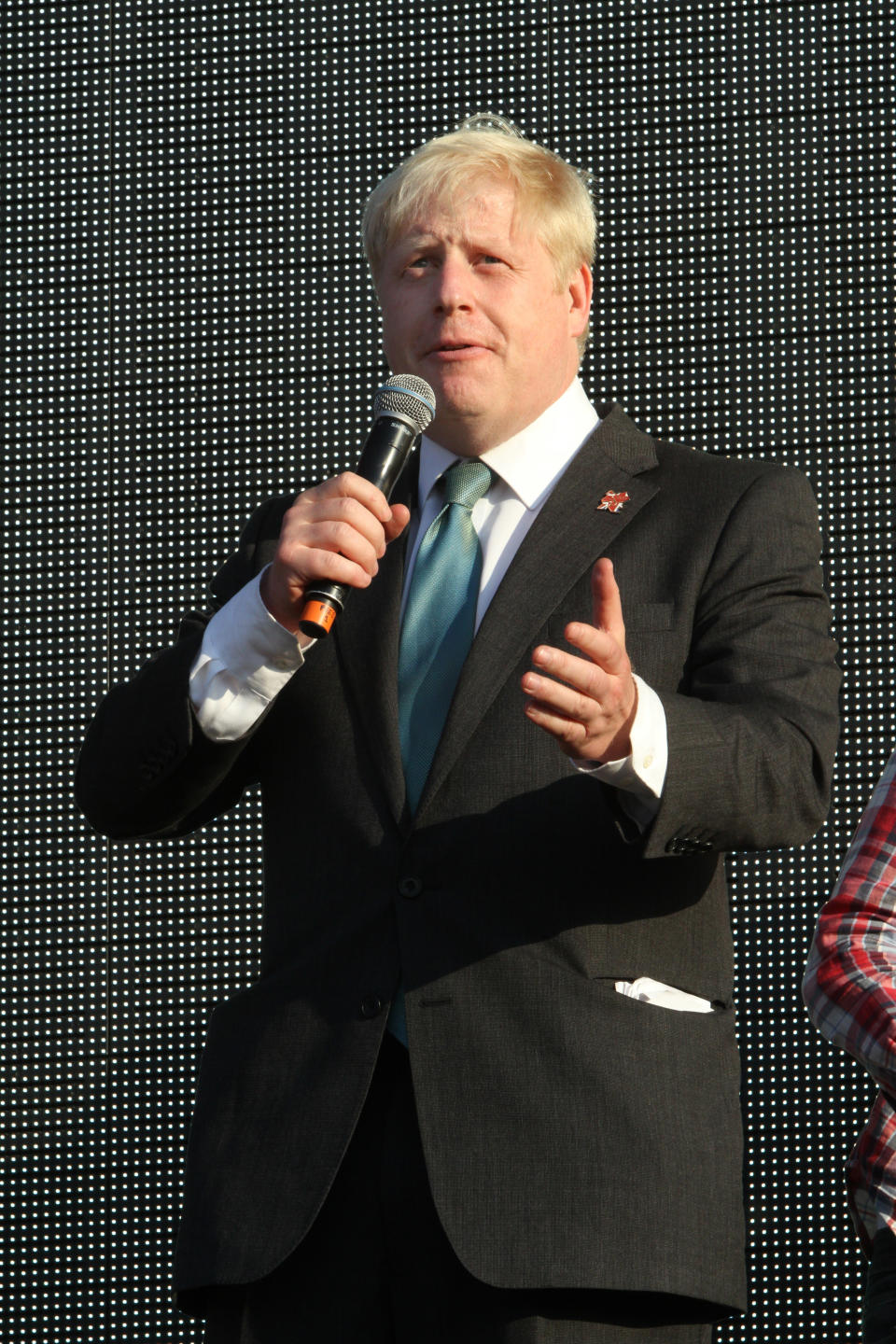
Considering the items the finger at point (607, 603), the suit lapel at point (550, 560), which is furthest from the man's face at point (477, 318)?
the finger at point (607, 603)

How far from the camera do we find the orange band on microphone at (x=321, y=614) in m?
1.54

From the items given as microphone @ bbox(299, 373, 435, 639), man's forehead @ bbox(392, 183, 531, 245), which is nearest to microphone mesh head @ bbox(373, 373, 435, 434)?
microphone @ bbox(299, 373, 435, 639)

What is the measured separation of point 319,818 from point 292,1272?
1.53ft

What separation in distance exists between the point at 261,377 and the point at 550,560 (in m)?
1.84

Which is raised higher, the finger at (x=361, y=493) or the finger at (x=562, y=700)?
the finger at (x=361, y=493)

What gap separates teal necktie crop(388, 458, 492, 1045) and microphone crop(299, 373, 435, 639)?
0.45 feet

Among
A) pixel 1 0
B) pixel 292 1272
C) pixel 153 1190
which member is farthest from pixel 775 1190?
pixel 1 0

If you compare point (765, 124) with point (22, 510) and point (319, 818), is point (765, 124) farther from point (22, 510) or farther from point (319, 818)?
point (319, 818)

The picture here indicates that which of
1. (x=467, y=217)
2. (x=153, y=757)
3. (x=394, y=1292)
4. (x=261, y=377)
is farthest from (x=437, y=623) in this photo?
(x=261, y=377)

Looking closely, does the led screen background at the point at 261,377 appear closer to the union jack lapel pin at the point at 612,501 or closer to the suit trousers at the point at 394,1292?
the union jack lapel pin at the point at 612,501

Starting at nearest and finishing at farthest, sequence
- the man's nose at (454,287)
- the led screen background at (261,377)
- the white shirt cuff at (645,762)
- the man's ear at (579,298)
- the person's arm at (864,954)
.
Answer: the white shirt cuff at (645,762), the person's arm at (864,954), the man's nose at (454,287), the man's ear at (579,298), the led screen background at (261,377)

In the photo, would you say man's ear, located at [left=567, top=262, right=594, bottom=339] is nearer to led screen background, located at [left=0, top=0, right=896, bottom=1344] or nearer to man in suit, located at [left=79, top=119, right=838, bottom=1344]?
man in suit, located at [left=79, top=119, right=838, bottom=1344]

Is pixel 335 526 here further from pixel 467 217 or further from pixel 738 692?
pixel 467 217

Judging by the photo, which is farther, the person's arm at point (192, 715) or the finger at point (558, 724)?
the person's arm at point (192, 715)
